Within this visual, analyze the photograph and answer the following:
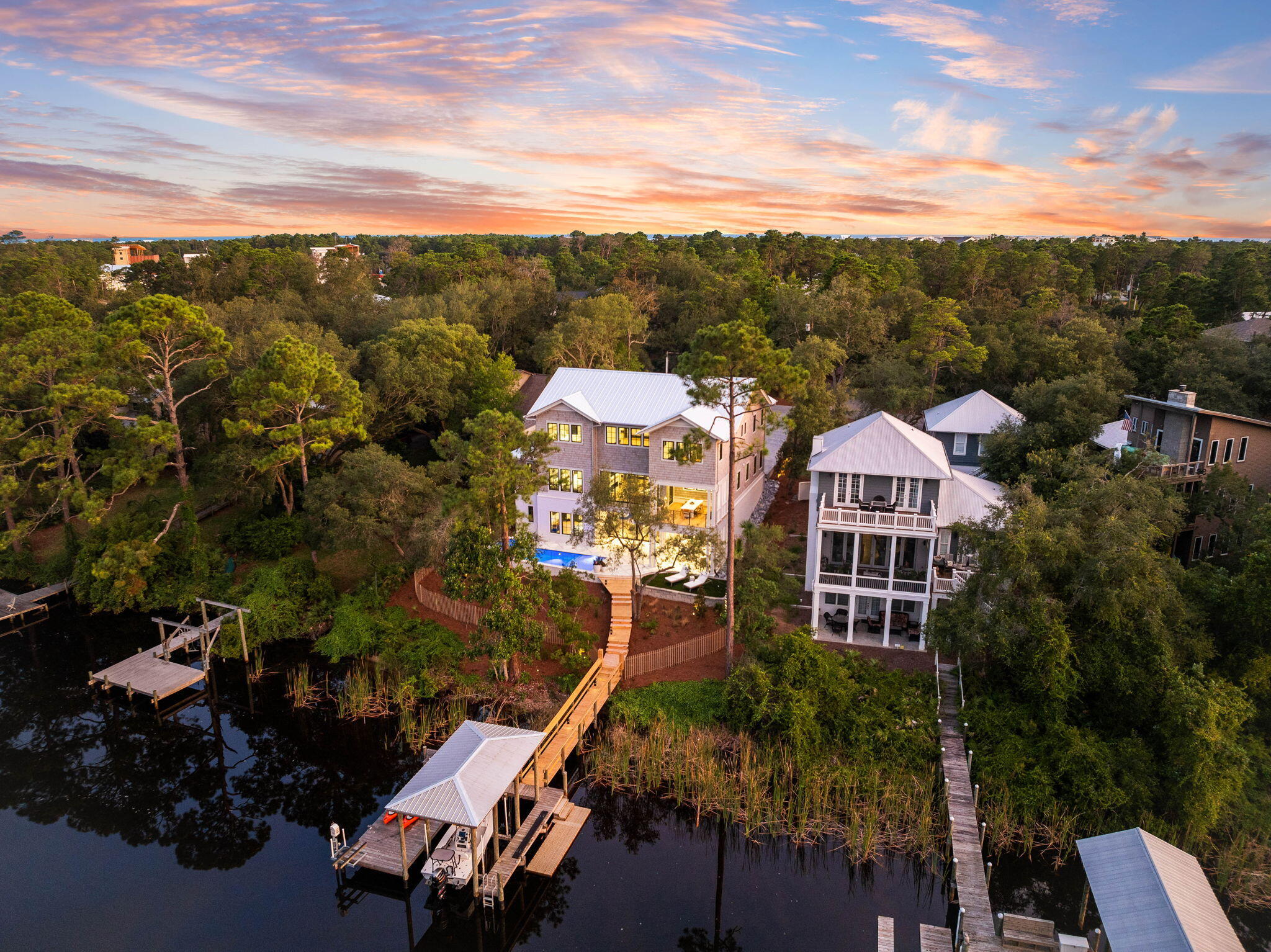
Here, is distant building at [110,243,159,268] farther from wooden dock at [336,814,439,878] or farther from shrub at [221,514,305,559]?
wooden dock at [336,814,439,878]

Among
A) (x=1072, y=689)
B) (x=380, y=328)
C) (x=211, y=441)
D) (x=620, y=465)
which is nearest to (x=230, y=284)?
(x=380, y=328)

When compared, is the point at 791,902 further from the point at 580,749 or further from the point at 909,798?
the point at 580,749

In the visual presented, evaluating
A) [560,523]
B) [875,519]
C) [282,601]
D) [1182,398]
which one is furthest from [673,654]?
[1182,398]

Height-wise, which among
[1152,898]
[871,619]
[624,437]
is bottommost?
[871,619]

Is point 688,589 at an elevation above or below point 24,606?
above

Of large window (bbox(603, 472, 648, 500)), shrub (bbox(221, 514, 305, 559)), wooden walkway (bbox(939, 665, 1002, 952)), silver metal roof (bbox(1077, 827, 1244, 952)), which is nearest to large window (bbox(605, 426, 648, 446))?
large window (bbox(603, 472, 648, 500))

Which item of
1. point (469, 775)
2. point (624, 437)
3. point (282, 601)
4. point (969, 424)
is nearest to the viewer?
point (469, 775)

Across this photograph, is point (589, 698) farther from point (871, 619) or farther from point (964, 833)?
point (964, 833)
